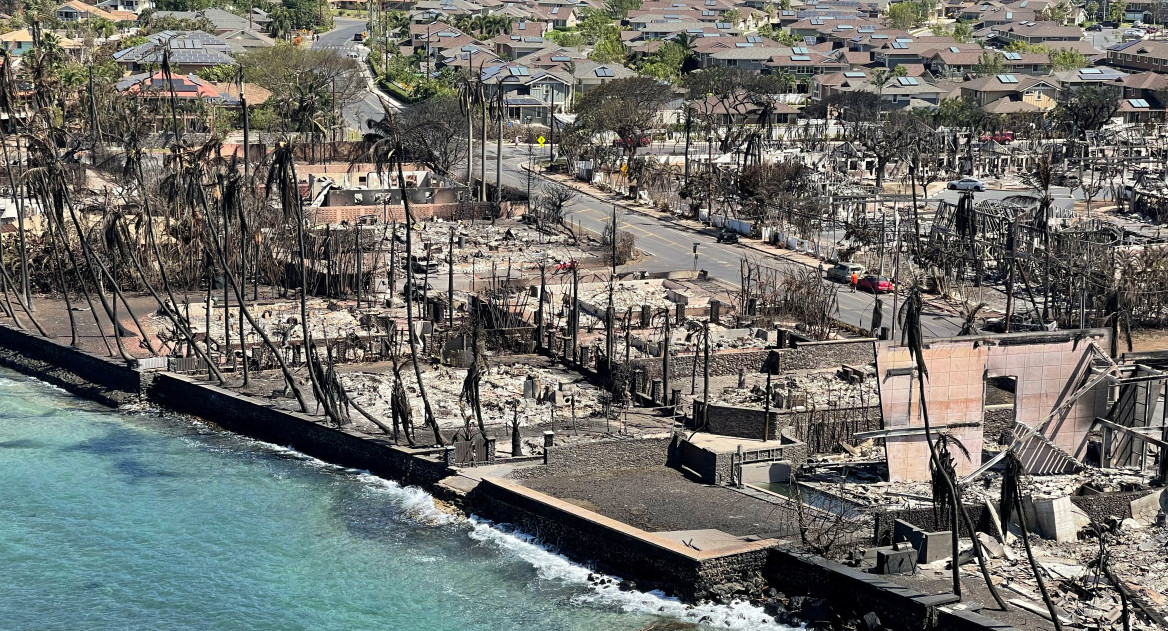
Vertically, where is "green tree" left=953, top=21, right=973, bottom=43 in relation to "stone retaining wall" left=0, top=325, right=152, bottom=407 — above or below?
below

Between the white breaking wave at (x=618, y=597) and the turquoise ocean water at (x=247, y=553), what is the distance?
40mm

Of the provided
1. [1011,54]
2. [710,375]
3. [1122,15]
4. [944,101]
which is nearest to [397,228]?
[710,375]

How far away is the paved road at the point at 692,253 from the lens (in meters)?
55.2

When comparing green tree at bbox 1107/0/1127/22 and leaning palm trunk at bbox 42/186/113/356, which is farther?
green tree at bbox 1107/0/1127/22

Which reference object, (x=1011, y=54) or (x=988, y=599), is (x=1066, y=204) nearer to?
(x=988, y=599)

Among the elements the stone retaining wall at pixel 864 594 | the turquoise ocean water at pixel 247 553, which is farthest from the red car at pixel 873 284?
the stone retaining wall at pixel 864 594

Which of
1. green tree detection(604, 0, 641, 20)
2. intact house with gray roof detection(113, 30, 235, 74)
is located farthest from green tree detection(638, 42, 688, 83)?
intact house with gray roof detection(113, 30, 235, 74)

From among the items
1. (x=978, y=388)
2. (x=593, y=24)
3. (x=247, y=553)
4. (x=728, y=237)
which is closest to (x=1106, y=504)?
(x=978, y=388)

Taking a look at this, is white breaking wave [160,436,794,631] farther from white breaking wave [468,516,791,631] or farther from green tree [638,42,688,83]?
green tree [638,42,688,83]

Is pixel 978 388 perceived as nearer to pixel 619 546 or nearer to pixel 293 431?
pixel 619 546

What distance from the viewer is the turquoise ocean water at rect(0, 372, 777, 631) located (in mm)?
33906

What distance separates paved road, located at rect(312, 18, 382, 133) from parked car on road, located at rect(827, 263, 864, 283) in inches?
1598

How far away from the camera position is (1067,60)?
136 m

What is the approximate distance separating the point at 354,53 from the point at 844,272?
256 ft
